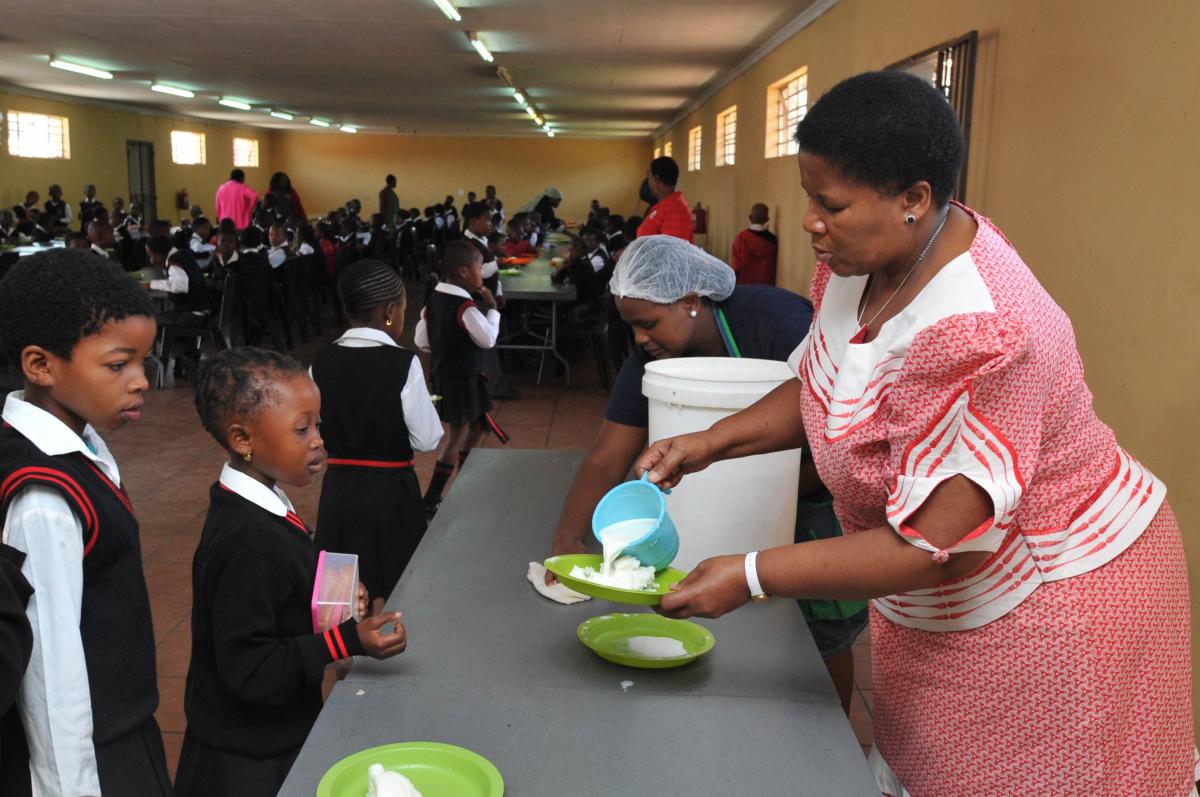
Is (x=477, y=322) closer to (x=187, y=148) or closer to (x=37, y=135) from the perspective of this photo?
(x=37, y=135)

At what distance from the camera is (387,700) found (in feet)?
3.84

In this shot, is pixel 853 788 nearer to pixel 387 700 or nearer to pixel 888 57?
pixel 387 700

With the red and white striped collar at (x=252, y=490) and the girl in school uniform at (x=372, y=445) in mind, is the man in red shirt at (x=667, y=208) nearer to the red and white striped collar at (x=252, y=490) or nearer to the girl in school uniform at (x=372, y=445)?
the girl in school uniform at (x=372, y=445)

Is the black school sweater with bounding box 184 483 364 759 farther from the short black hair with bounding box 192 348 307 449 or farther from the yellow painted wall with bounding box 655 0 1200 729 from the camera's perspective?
the yellow painted wall with bounding box 655 0 1200 729

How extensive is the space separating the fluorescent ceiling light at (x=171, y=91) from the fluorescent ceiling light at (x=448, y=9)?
654 centimetres

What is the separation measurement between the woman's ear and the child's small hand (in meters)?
0.53

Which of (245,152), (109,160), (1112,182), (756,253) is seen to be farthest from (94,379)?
(245,152)

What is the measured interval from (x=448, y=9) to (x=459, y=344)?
132 inches

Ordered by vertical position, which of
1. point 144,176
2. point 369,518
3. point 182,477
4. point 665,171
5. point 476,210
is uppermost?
point 144,176

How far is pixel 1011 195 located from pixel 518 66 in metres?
6.91

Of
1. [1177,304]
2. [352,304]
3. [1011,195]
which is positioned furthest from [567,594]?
[1011,195]

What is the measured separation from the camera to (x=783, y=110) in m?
8.05

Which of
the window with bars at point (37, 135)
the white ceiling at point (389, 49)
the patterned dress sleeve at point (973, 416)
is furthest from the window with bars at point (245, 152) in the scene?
the patterned dress sleeve at point (973, 416)

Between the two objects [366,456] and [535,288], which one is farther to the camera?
[535,288]
